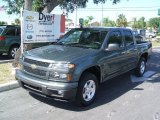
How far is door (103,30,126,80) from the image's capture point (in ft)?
22.4

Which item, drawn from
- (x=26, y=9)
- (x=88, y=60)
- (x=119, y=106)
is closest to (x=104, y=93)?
(x=119, y=106)

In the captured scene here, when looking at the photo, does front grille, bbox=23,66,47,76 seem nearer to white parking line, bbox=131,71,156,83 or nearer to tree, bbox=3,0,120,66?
tree, bbox=3,0,120,66

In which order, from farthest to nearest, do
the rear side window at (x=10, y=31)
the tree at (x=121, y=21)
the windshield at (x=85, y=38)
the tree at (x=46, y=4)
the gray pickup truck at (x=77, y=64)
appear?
1. the tree at (x=121, y=21)
2. the rear side window at (x=10, y=31)
3. the tree at (x=46, y=4)
4. the windshield at (x=85, y=38)
5. the gray pickup truck at (x=77, y=64)

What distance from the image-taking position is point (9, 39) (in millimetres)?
12938

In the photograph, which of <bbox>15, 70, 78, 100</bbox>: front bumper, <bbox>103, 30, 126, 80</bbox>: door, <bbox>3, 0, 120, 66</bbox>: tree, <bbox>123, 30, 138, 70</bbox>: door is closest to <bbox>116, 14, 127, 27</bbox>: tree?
<bbox>3, 0, 120, 66</bbox>: tree

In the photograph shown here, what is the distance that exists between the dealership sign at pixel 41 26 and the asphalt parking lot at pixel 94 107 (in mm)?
2528

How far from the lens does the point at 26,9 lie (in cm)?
948

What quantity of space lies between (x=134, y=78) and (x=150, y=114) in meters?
3.56

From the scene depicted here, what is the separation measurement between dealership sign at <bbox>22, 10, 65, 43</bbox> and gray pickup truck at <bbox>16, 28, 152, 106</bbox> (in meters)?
1.91

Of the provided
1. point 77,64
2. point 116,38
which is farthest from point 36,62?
point 116,38

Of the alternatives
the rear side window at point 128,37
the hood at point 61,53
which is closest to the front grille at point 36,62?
the hood at point 61,53

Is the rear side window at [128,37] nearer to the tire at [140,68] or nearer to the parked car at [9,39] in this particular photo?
the tire at [140,68]

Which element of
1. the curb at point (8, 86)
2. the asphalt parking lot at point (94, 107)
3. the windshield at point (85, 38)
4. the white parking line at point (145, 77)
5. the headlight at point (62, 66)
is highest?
the windshield at point (85, 38)

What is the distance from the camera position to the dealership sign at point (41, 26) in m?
9.07
